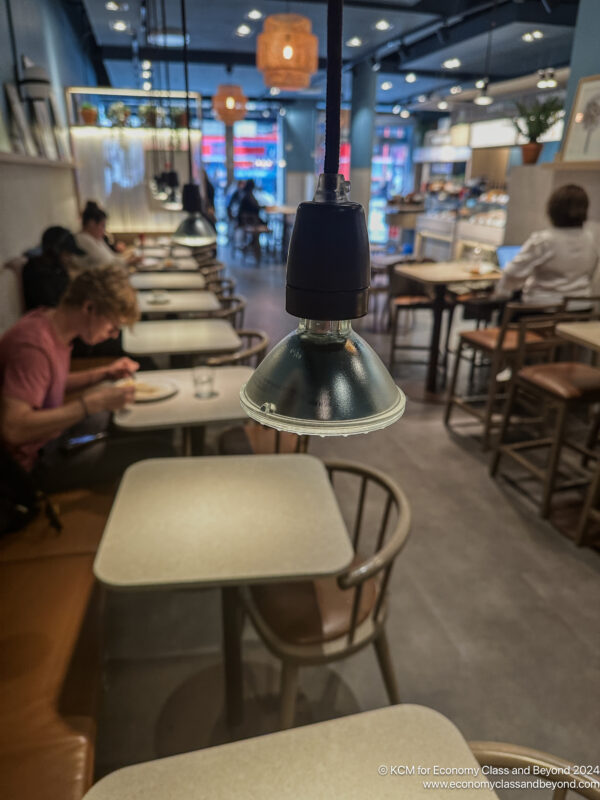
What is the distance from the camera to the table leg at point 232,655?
1694 mm

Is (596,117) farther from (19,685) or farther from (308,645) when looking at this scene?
(19,685)

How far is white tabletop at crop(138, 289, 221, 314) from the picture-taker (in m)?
4.02

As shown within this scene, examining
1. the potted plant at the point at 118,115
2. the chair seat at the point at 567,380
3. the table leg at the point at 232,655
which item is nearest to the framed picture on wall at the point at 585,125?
the chair seat at the point at 567,380

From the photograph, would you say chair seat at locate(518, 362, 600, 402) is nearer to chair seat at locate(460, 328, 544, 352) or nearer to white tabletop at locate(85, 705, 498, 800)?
chair seat at locate(460, 328, 544, 352)

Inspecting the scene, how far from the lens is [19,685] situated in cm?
139

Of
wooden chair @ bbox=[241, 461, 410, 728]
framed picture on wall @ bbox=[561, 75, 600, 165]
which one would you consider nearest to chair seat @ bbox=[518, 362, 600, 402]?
wooden chair @ bbox=[241, 461, 410, 728]

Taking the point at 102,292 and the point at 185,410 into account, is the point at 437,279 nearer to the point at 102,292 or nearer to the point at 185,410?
the point at 185,410

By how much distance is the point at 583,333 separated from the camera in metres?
2.74

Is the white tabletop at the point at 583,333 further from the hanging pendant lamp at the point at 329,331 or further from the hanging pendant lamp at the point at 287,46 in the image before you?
the hanging pendant lamp at the point at 287,46

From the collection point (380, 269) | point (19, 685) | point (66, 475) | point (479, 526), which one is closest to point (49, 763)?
point (19, 685)

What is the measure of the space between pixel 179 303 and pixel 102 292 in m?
2.13

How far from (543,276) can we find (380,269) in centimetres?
253

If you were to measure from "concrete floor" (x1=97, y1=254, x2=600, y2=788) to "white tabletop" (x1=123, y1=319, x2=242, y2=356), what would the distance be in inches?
50.4

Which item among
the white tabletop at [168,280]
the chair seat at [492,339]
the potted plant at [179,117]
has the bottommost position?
the chair seat at [492,339]
